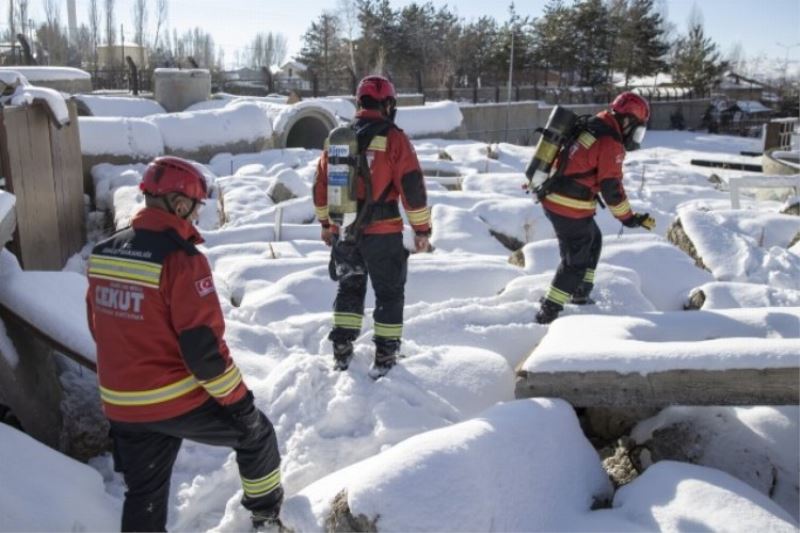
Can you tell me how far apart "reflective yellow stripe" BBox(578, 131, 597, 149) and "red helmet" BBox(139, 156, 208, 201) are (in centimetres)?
296

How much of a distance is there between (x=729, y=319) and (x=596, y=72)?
3866 cm

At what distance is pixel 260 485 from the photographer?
2906 mm

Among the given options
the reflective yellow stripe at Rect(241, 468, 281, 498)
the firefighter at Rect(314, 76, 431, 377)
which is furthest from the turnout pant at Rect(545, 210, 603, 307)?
the reflective yellow stripe at Rect(241, 468, 281, 498)

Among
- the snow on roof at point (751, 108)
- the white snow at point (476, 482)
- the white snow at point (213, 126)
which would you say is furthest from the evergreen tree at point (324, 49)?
the white snow at point (476, 482)

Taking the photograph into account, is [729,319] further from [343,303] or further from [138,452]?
[138,452]

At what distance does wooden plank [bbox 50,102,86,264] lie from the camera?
6.62 metres

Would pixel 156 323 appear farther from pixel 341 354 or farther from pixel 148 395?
pixel 341 354

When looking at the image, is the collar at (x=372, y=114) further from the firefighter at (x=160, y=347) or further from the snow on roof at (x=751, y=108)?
the snow on roof at (x=751, y=108)

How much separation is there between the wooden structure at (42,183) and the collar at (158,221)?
3194mm

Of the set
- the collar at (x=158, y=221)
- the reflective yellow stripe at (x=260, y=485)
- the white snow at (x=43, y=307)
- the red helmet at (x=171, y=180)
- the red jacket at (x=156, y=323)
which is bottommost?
the reflective yellow stripe at (x=260, y=485)

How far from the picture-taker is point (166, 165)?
2611mm

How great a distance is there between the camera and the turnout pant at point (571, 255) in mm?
4809

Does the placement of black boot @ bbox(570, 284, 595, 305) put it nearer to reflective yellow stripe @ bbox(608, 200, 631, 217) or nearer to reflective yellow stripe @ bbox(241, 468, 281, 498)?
reflective yellow stripe @ bbox(608, 200, 631, 217)

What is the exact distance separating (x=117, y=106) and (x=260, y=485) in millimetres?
12844
